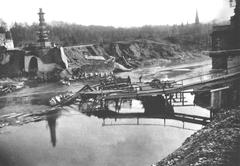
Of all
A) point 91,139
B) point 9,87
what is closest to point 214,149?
point 91,139

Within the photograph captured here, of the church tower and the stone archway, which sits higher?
the church tower

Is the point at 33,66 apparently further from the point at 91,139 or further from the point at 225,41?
the point at 91,139

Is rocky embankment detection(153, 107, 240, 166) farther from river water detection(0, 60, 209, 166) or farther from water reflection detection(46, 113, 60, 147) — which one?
water reflection detection(46, 113, 60, 147)

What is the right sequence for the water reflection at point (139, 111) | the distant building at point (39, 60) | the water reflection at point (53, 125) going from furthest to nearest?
the distant building at point (39, 60) < the water reflection at point (139, 111) < the water reflection at point (53, 125)

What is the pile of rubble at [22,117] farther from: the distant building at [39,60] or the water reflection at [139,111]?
the distant building at [39,60]

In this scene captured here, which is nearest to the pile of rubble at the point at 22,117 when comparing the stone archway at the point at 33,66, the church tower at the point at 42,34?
the stone archway at the point at 33,66

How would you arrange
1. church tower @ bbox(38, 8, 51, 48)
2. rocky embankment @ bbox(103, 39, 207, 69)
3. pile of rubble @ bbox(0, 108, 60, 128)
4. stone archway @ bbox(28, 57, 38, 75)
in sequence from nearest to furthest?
pile of rubble @ bbox(0, 108, 60, 128) < stone archway @ bbox(28, 57, 38, 75) < church tower @ bbox(38, 8, 51, 48) < rocky embankment @ bbox(103, 39, 207, 69)

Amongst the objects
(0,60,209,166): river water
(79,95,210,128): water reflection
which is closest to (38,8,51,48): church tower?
(0,60,209,166): river water

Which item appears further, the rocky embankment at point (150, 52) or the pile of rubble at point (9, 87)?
the rocky embankment at point (150, 52)
